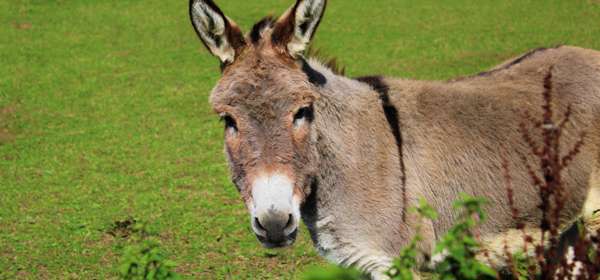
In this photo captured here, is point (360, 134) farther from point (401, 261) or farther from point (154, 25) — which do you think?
point (154, 25)

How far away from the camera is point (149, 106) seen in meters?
15.1

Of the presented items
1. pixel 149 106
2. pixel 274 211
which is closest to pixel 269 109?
pixel 274 211

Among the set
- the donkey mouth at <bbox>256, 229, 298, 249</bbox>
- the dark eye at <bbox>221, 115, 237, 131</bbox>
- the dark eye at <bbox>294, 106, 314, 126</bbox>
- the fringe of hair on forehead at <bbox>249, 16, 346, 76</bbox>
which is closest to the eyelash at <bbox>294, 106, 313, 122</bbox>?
the dark eye at <bbox>294, 106, 314, 126</bbox>

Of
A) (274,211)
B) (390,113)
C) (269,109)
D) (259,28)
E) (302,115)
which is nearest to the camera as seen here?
Answer: (274,211)

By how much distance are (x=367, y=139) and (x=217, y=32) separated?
1135mm

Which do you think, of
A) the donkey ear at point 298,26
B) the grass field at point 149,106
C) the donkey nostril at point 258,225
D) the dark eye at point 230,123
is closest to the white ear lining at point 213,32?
the donkey ear at point 298,26

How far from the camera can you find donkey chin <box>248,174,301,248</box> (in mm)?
3779

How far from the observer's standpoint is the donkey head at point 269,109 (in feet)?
12.7

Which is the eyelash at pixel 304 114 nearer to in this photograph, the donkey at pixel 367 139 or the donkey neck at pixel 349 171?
the donkey at pixel 367 139

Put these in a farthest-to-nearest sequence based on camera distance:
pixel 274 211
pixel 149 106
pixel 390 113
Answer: pixel 149 106, pixel 390 113, pixel 274 211

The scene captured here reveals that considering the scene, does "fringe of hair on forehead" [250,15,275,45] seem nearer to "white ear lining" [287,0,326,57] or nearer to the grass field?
"white ear lining" [287,0,326,57]

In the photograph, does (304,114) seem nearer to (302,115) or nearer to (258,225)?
(302,115)

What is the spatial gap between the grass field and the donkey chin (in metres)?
2.50

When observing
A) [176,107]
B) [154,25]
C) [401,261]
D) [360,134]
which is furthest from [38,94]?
[401,261]
